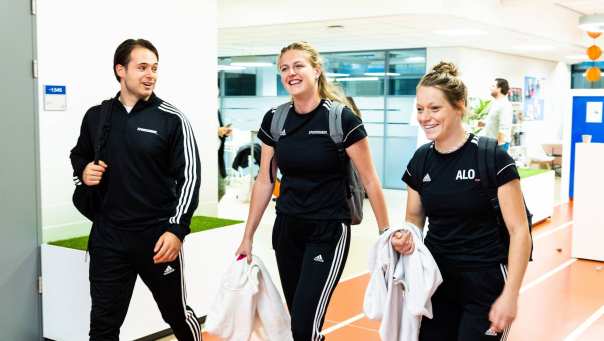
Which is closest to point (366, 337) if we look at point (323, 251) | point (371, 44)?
point (323, 251)

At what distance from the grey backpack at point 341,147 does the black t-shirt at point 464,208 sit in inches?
22.5

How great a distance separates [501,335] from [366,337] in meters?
2.30

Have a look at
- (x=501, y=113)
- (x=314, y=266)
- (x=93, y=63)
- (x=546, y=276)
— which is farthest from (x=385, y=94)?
(x=314, y=266)

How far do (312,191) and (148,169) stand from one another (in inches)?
28.6

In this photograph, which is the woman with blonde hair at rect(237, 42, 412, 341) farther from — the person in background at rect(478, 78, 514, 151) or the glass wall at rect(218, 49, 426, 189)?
the glass wall at rect(218, 49, 426, 189)

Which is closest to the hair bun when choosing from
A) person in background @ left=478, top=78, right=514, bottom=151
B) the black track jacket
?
the black track jacket

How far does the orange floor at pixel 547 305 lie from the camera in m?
4.70

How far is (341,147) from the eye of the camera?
2.91 metres

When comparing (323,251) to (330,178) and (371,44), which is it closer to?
(330,178)

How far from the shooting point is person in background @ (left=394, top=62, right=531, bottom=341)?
7.45 ft

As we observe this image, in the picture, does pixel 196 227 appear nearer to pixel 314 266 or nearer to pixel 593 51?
pixel 314 266

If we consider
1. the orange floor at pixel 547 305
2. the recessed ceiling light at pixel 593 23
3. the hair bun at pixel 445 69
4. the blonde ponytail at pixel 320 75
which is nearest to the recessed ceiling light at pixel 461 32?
the recessed ceiling light at pixel 593 23

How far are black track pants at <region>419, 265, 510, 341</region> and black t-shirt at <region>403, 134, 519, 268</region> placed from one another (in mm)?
42

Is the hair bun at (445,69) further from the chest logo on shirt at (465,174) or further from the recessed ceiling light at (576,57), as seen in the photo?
the recessed ceiling light at (576,57)
